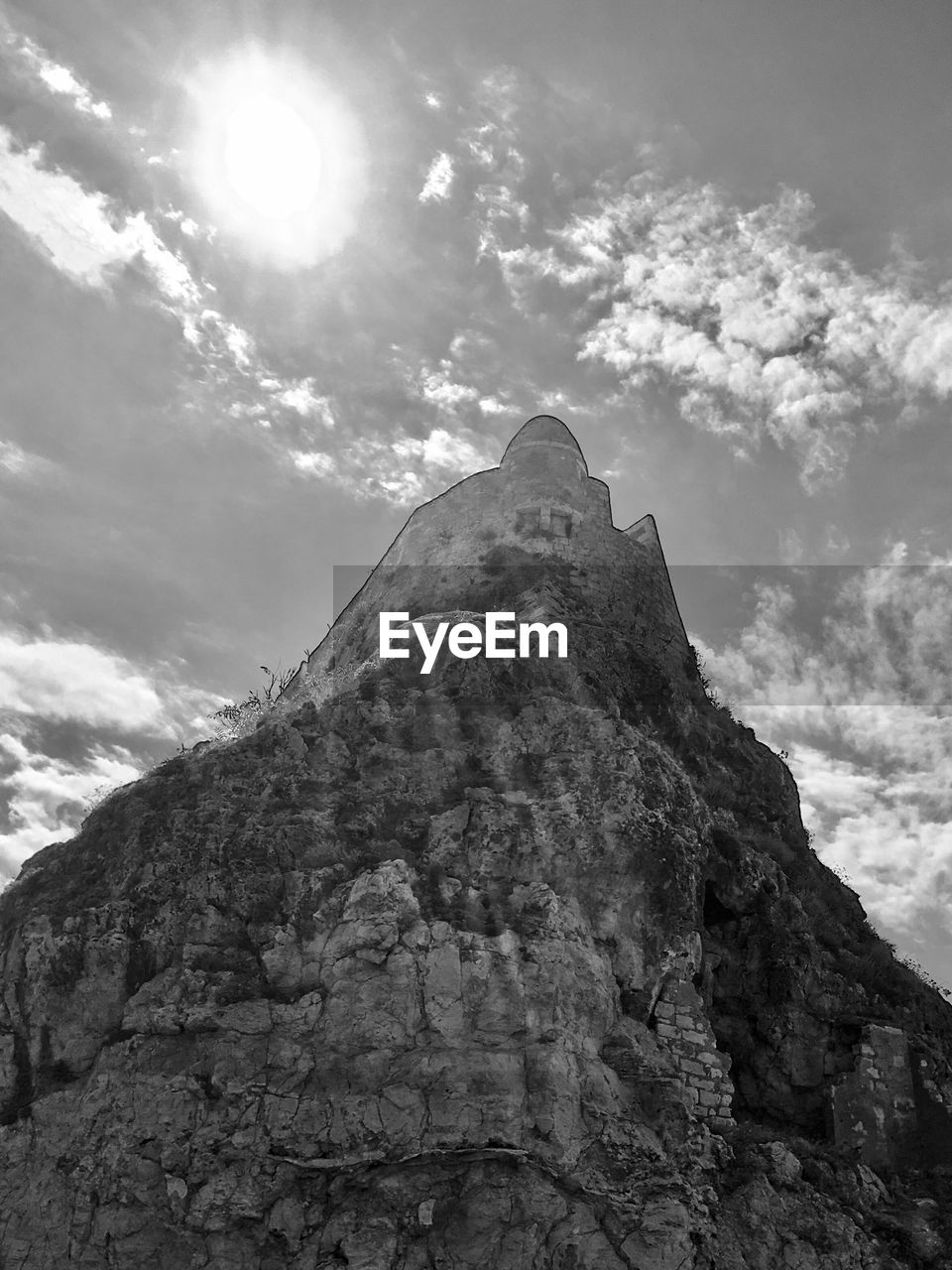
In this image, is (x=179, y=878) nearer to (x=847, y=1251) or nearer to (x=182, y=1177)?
(x=182, y=1177)

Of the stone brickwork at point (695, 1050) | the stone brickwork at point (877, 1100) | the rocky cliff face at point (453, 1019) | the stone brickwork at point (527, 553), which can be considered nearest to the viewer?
the rocky cliff face at point (453, 1019)

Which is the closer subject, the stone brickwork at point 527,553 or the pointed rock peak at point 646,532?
the stone brickwork at point 527,553

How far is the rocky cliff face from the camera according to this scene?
484 inches

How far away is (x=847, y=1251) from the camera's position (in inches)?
501

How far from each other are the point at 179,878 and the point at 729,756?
1158 cm

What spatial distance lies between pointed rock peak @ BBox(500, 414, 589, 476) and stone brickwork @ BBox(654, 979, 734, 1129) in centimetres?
1314

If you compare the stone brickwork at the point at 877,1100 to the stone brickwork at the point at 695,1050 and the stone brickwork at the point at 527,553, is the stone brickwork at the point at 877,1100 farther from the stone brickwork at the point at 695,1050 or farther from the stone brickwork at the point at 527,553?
the stone brickwork at the point at 527,553

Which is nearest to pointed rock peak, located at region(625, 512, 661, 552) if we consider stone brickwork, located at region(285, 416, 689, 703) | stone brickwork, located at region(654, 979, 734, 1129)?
stone brickwork, located at region(285, 416, 689, 703)

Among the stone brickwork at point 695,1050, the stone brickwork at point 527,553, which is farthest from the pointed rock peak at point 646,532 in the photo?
the stone brickwork at point 695,1050

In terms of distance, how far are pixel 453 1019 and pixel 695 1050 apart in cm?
357

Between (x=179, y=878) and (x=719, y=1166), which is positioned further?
(x=179, y=878)

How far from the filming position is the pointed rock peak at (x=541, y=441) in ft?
81.0

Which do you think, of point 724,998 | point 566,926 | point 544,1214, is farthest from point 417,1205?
point 724,998

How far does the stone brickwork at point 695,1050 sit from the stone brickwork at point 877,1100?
184 centimetres
